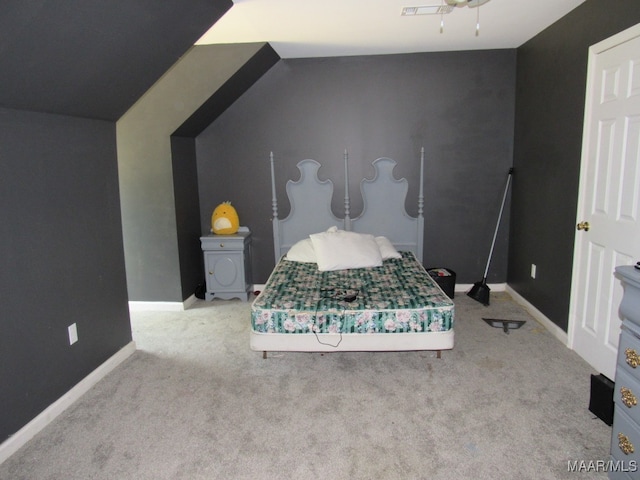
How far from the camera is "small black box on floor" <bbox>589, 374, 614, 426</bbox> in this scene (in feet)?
7.25

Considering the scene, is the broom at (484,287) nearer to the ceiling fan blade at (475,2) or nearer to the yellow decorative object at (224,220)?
the ceiling fan blade at (475,2)

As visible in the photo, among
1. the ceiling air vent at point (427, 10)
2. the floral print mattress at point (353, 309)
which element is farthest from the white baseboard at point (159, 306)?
the ceiling air vent at point (427, 10)

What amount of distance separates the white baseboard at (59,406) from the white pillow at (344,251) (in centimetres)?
166

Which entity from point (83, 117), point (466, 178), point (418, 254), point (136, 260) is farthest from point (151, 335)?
point (466, 178)

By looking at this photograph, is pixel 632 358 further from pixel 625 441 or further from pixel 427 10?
pixel 427 10

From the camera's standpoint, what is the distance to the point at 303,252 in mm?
4008

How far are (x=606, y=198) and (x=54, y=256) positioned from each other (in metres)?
3.30

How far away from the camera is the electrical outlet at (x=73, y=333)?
2568 mm

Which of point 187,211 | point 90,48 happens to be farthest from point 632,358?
point 187,211

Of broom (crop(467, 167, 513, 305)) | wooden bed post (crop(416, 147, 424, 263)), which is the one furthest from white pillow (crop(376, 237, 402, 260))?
broom (crop(467, 167, 513, 305))

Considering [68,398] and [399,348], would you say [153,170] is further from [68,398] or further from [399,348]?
[399,348]

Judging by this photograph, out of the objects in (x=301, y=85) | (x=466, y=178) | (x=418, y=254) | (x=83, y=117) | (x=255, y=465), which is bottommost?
(x=255, y=465)

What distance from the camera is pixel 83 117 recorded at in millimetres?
2719

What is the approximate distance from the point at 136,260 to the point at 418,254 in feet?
8.92
